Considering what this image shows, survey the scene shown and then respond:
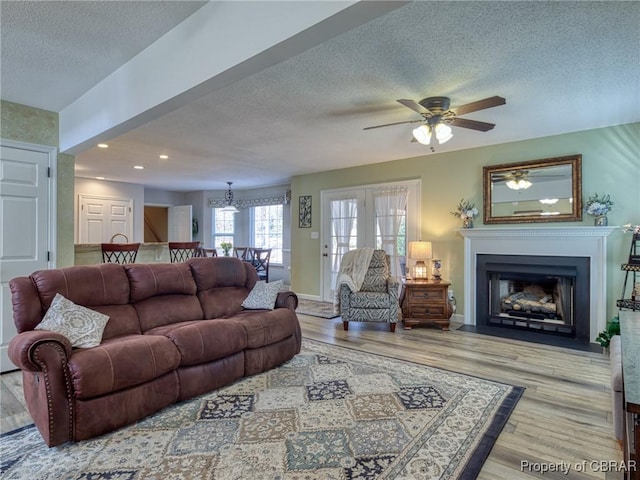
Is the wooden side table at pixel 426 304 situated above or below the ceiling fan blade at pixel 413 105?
below

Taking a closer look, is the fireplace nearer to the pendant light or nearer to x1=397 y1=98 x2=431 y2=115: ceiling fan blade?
x1=397 y1=98 x2=431 y2=115: ceiling fan blade

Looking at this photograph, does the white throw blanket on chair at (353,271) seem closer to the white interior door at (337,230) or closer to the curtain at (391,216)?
the curtain at (391,216)

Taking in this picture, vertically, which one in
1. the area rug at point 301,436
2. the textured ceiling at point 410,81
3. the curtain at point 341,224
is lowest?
the area rug at point 301,436

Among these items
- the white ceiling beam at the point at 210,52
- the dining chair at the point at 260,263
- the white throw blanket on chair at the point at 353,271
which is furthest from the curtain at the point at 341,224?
the white ceiling beam at the point at 210,52

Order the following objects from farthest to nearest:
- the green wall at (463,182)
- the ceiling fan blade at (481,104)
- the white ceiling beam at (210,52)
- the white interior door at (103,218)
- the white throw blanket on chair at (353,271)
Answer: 1. the white interior door at (103,218)
2. the white throw blanket on chair at (353,271)
3. the green wall at (463,182)
4. the ceiling fan blade at (481,104)
5. the white ceiling beam at (210,52)

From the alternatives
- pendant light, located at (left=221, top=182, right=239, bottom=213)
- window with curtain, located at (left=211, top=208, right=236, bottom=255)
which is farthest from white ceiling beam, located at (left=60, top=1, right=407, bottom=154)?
window with curtain, located at (left=211, top=208, right=236, bottom=255)

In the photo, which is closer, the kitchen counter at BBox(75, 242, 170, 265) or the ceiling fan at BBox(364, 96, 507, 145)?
the ceiling fan at BBox(364, 96, 507, 145)

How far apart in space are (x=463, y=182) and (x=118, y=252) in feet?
15.5

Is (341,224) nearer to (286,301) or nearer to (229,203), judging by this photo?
(286,301)

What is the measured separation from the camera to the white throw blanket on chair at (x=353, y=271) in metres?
4.69

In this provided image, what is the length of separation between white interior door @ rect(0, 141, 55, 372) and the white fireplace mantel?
4.87 meters

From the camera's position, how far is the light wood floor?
6.42ft

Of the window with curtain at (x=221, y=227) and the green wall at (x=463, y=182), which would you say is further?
the window with curtain at (x=221, y=227)

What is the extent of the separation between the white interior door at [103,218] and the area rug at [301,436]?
6.11 m
